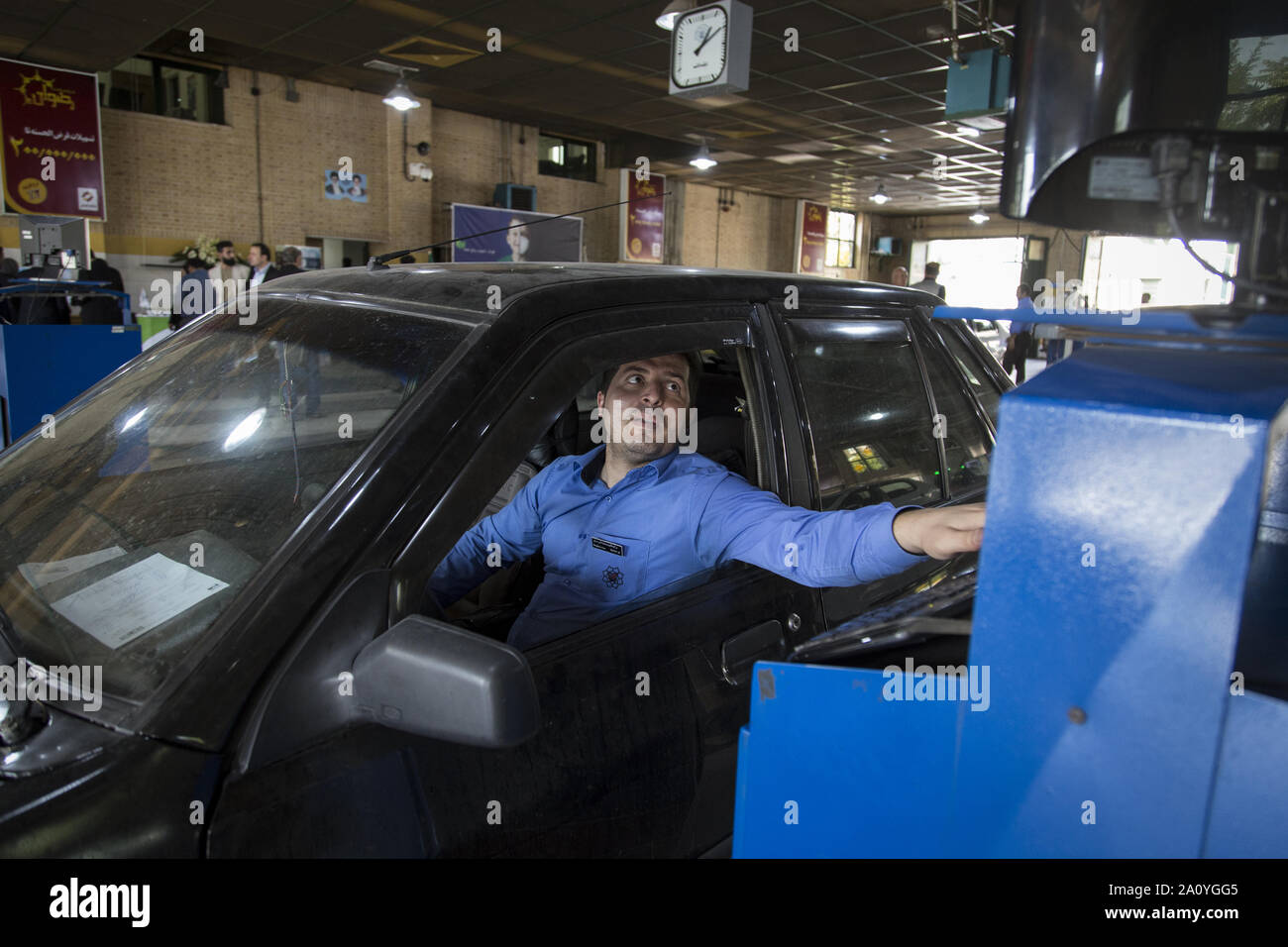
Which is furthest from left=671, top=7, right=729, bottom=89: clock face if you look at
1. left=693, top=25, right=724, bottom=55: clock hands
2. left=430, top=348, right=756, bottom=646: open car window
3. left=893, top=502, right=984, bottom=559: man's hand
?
left=893, top=502, right=984, bottom=559: man's hand

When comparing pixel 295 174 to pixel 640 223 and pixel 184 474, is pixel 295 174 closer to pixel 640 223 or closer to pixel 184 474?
pixel 640 223

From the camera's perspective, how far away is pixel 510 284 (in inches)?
61.9

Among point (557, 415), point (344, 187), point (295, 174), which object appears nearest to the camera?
point (557, 415)

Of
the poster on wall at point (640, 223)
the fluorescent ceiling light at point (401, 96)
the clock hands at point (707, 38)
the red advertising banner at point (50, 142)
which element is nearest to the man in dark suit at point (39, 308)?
the red advertising banner at point (50, 142)

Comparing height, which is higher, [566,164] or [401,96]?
[566,164]

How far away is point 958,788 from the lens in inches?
31.3

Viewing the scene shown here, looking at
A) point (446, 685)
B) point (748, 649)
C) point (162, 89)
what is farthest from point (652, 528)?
point (162, 89)

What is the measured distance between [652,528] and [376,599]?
2.52 feet

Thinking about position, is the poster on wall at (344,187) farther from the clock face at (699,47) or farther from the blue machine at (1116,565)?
the blue machine at (1116,565)

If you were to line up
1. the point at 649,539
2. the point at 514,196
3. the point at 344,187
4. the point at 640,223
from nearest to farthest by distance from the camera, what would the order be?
the point at 649,539
the point at 344,187
the point at 514,196
the point at 640,223

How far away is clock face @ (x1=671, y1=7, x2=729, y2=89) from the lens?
7230mm

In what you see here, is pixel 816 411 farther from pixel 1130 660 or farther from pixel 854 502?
pixel 1130 660

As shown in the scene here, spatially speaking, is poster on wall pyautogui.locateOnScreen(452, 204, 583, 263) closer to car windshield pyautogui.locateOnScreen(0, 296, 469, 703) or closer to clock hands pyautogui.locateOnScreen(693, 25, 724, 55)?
clock hands pyautogui.locateOnScreen(693, 25, 724, 55)

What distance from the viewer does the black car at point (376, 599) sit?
3.47 ft
